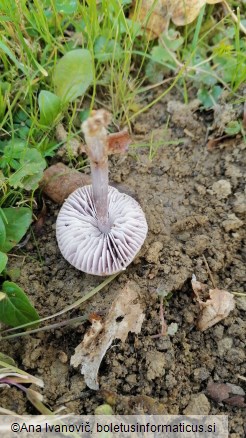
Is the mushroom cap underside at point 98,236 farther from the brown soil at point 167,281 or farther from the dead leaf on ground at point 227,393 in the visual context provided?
the dead leaf on ground at point 227,393

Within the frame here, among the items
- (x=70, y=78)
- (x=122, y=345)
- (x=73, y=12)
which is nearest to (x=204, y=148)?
(x=70, y=78)

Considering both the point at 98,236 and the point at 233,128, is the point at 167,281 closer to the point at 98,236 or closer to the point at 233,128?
the point at 98,236

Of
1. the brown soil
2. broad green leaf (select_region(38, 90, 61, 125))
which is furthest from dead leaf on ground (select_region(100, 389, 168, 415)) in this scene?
broad green leaf (select_region(38, 90, 61, 125))

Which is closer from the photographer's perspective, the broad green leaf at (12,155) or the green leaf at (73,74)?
the broad green leaf at (12,155)

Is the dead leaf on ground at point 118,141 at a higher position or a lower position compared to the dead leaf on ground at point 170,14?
lower

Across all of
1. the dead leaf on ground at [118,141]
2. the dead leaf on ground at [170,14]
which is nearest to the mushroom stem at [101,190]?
the dead leaf on ground at [118,141]

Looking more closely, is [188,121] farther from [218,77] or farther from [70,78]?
[70,78]

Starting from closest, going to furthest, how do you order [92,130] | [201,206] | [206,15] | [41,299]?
[92,130]
[41,299]
[201,206]
[206,15]
